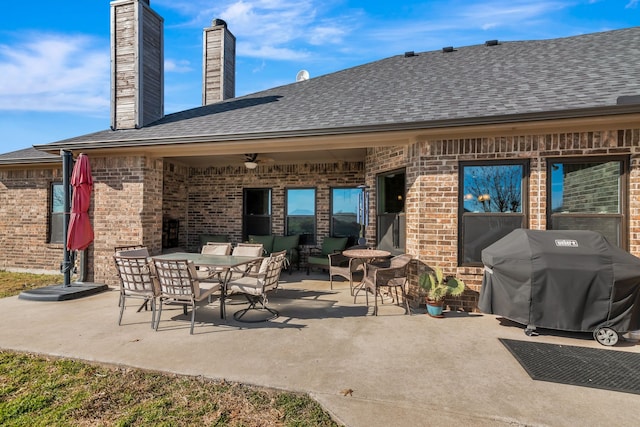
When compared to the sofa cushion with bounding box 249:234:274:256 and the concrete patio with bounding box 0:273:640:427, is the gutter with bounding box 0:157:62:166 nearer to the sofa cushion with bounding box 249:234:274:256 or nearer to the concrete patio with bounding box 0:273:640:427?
the concrete patio with bounding box 0:273:640:427

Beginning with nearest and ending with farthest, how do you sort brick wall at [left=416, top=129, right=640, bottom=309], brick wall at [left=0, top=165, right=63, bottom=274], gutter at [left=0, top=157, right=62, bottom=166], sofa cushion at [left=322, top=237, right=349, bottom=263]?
brick wall at [left=416, top=129, right=640, bottom=309]
gutter at [left=0, top=157, right=62, bottom=166]
sofa cushion at [left=322, top=237, right=349, bottom=263]
brick wall at [left=0, top=165, right=63, bottom=274]

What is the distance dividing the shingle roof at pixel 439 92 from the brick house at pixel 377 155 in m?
0.05

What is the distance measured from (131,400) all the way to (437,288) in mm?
3951

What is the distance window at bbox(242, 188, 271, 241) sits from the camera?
945 centimetres

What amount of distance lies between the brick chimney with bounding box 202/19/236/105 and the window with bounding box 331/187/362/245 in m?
5.56

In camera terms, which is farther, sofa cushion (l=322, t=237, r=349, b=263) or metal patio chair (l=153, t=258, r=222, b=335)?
sofa cushion (l=322, t=237, r=349, b=263)

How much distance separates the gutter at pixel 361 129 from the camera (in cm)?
416

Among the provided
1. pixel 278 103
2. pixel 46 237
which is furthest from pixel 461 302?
pixel 46 237

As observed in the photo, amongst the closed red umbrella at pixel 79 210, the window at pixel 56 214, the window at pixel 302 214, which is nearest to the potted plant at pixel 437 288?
the window at pixel 302 214

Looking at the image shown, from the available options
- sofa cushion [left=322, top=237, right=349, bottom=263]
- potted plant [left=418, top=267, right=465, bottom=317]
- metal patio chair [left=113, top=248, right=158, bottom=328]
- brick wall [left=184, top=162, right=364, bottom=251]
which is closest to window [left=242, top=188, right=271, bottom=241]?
Result: brick wall [left=184, top=162, right=364, bottom=251]

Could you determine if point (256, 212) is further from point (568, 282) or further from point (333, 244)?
point (568, 282)

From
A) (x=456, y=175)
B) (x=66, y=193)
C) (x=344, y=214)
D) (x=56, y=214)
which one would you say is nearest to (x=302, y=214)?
(x=344, y=214)

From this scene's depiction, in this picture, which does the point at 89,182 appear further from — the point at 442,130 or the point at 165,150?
the point at 442,130

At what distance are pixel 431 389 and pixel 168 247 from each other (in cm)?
807
